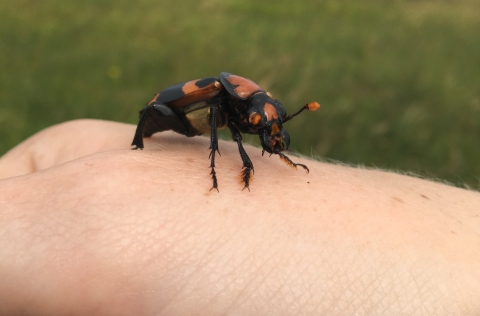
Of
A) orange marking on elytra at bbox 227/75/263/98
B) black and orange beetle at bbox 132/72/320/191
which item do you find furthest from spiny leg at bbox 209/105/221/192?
orange marking on elytra at bbox 227/75/263/98

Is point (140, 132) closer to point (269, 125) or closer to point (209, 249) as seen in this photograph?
point (269, 125)

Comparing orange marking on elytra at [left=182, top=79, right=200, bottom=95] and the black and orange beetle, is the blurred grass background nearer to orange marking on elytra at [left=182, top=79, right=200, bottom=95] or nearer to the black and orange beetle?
the black and orange beetle

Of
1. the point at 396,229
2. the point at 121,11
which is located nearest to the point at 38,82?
the point at 121,11

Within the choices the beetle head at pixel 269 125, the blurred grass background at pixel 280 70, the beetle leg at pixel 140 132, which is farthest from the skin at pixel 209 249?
the blurred grass background at pixel 280 70

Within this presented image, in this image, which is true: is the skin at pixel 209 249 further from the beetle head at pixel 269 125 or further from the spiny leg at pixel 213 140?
the beetle head at pixel 269 125

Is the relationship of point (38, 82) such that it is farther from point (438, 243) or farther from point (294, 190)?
point (438, 243)
